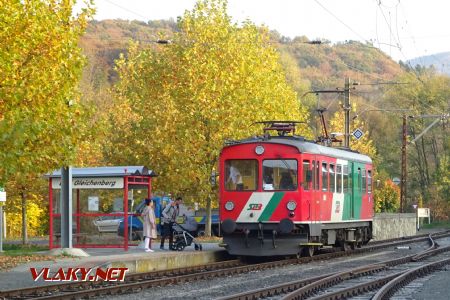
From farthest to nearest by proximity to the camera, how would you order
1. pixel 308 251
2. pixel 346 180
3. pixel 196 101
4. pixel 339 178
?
pixel 196 101 < pixel 346 180 < pixel 339 178 < pixel 308 251

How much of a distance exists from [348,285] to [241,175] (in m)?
7.63

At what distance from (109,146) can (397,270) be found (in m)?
22.5

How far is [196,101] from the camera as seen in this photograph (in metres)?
39.5

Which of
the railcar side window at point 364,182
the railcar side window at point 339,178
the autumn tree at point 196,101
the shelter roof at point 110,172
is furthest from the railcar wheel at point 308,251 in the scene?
the autumn tree at point 196,101

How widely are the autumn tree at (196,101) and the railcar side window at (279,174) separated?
37.1 feet

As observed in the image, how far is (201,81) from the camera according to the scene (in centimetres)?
4000

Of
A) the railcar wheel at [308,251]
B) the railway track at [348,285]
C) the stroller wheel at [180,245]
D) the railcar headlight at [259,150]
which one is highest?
the railcar headlight at [259,150]

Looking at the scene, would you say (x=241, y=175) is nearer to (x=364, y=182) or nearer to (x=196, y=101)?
(x=364, y=182)

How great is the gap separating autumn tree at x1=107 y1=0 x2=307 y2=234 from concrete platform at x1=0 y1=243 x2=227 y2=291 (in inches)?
460

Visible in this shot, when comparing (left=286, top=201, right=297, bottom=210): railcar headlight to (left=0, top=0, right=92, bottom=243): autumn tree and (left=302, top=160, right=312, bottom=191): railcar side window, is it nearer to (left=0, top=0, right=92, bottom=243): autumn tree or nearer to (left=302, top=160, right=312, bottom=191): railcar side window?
(left=302, top=160, right=312, bottom=191): railcar side window

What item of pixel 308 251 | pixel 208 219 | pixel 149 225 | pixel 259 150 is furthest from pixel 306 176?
pixel 208 219

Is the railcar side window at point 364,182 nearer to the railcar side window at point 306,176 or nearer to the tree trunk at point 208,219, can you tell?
the railcar side window at point 306,176

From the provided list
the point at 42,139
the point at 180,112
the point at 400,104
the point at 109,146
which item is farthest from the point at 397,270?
the point at 400,104

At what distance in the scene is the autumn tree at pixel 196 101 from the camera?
39.4 m
